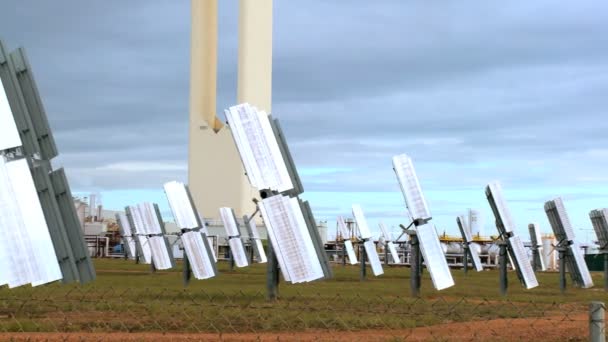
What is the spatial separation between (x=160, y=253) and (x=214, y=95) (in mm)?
38551

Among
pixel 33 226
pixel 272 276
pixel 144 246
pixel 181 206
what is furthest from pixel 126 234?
pixel 33 226

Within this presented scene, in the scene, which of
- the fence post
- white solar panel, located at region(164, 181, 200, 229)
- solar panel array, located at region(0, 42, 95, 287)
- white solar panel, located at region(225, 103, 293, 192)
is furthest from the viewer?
white solar panel, located at region(164, 181, 200, 229)

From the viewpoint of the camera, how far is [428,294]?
98.6ft

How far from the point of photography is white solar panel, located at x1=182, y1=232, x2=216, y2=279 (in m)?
34.7

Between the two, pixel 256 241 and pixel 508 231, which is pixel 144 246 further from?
pixel 508 231

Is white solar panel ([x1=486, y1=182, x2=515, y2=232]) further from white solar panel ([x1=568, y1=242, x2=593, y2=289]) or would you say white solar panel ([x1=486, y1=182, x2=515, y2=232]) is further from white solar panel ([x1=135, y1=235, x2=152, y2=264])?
white solar panel ([x1=135, y1=235, x2=152, y2=264])

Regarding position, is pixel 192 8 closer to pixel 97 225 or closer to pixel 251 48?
pixel 251 48

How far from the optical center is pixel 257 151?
85.1 ft

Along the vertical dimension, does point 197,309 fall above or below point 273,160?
below

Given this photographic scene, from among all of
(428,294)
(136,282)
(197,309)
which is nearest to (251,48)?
(136,282)

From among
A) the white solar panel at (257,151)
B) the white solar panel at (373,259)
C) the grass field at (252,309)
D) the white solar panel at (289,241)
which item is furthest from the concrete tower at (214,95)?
the white solar panel at (289,241)

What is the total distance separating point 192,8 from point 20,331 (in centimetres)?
6653

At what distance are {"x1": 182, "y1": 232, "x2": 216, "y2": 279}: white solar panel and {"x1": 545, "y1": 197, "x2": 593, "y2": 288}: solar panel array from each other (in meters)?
12.4

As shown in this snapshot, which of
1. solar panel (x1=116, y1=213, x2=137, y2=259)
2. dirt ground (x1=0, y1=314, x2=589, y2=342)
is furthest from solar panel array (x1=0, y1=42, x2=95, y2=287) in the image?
solar panel (x1=116, y1=213, x2=137, y2=259)
